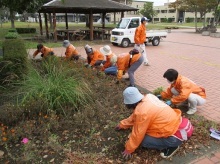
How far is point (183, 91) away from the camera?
367cm

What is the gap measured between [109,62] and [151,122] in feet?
12.6

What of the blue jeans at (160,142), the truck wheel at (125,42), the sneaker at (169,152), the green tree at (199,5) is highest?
the green tree at (199,5)

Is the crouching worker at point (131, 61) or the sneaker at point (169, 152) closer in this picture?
the sneaker at point (169, 152)

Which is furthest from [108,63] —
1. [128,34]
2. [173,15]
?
[173,15]

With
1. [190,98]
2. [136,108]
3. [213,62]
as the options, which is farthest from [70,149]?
[213,62]

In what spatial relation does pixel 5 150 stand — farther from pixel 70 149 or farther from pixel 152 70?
pixel 152 70

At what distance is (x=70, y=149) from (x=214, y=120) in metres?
2.48

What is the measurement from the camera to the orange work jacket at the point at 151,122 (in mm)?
2512

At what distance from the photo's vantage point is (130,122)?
308cm

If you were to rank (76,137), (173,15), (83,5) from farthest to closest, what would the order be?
(173,15), (83,5), (76,137)

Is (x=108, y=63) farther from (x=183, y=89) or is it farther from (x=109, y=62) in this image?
(x=183, y=89)

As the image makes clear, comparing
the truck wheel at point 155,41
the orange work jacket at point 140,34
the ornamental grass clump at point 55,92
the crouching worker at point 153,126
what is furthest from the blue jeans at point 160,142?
the truck wheel at point 155,41

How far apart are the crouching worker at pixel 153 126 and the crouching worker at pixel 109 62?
133 inches

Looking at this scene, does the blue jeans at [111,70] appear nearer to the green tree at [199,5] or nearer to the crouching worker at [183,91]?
the crouching worker at [183,91]
